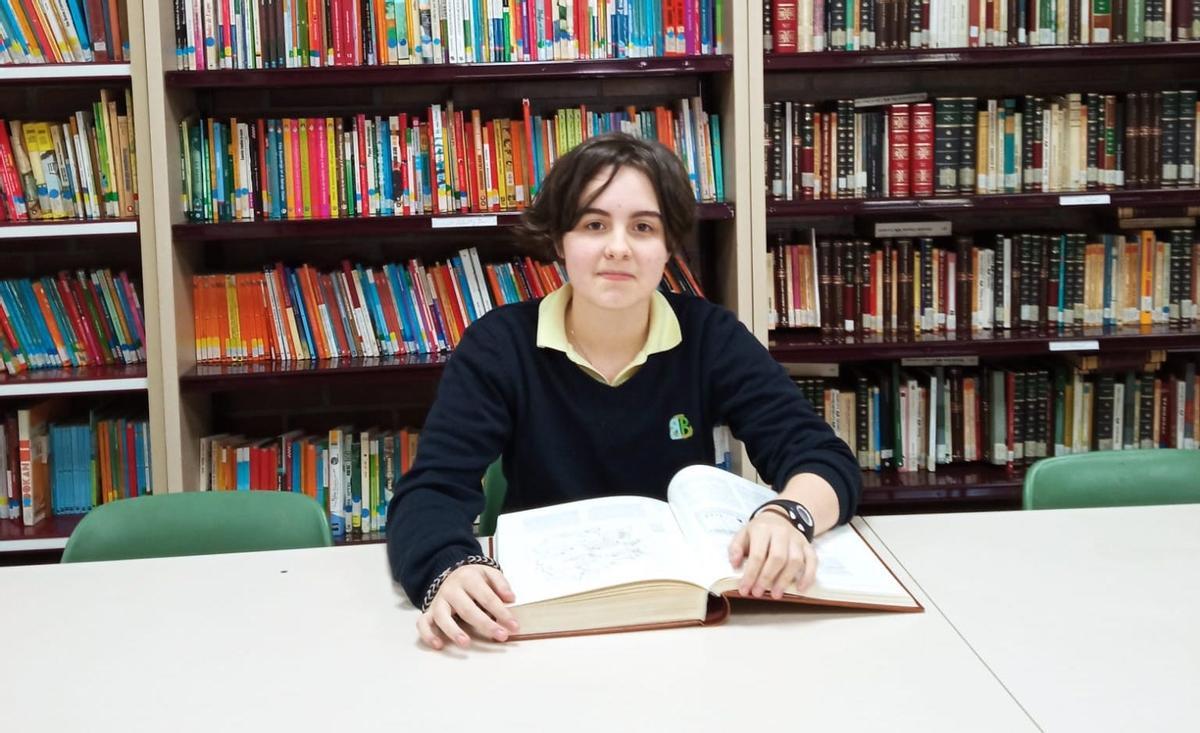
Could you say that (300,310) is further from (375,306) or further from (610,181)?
(610,181)

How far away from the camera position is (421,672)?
1096 mm

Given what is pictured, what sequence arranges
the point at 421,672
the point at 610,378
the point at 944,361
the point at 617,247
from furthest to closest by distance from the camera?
1. the point at 944,361
2. the point at 610,378
3. the point at 617,247
4. the point at 421,672

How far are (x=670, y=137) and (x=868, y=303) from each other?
2.09ft

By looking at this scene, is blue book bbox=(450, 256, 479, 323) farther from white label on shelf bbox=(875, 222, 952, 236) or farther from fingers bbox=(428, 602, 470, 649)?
fingers bbox=(428, 602, 470, 649)

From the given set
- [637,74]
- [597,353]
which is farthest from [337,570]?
[637,74]

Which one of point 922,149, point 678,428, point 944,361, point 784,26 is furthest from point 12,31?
point 944,361

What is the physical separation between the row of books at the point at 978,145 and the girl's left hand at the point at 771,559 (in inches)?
63.0

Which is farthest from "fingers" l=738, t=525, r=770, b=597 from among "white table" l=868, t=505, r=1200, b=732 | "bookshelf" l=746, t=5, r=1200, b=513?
"bookshelf" l=746, t=5, r=1200, b=513

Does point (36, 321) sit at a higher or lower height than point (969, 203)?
lower

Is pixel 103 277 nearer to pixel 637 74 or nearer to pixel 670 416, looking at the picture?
pixel 637 74

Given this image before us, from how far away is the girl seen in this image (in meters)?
1.55

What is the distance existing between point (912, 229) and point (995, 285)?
9.7 inches

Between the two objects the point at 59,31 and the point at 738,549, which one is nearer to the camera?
the point at 738,549

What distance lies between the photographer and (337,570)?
1.40 m
